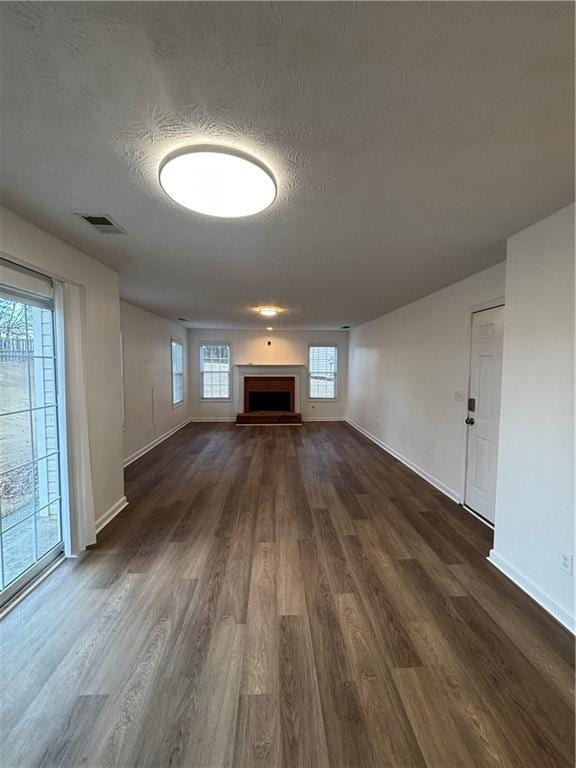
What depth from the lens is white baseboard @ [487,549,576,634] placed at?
184cm

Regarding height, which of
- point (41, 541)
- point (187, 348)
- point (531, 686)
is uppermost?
point (187, 348)

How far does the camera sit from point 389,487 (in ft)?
13.0

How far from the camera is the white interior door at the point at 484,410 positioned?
2.93 m

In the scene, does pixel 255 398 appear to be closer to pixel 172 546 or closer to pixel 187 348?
pixel 187 348

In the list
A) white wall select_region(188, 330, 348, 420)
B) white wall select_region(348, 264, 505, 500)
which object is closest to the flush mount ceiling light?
white wall select_region(348, 264, 505, 500)

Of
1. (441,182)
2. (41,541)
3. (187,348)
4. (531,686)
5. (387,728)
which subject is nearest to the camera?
(387,728)

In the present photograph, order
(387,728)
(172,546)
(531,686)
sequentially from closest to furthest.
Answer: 1. (387,728)
2. (531,686)
3. (172,546)

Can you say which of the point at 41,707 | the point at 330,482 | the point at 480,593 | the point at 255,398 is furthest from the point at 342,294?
the point at 255,398

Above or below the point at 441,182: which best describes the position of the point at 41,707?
below

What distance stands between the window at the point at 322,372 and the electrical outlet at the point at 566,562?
6.69m

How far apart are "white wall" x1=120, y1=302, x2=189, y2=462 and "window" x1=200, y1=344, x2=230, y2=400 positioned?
1.32m

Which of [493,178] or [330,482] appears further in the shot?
[330,482]

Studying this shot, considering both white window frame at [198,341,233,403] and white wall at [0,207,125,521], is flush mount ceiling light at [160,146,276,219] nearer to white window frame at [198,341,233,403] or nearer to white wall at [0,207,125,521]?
white wall at [0,207,125,521]

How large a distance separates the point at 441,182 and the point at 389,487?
330 centimetres
